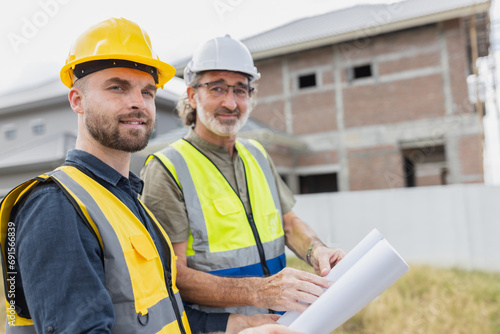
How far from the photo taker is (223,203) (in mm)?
2002

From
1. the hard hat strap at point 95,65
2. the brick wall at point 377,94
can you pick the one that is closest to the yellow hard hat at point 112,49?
the hard hat strap at point 95,65

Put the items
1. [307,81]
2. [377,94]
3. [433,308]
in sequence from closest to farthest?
[433,308]
[377,94]
[307,81]

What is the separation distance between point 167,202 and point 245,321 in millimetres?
654

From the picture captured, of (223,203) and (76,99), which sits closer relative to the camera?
(76,99)

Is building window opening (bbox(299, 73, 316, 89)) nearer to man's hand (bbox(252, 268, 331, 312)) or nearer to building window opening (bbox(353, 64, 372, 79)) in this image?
building window opening (bbox(353, 64, 372, 79))

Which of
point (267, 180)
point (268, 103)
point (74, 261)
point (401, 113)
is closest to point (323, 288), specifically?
point (74, 261)

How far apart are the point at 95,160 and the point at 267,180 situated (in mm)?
1206

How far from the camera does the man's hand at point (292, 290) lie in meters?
1.36

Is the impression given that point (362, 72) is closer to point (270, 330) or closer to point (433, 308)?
point (433, 308)

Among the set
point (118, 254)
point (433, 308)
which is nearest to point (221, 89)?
point (118, 254)

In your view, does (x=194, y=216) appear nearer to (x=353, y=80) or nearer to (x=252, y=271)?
(x=252, y=271)

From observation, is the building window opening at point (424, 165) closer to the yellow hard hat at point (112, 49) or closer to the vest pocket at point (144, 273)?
the yellow hard hat at point (112, 49)

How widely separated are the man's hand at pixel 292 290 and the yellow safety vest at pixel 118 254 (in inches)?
15.3

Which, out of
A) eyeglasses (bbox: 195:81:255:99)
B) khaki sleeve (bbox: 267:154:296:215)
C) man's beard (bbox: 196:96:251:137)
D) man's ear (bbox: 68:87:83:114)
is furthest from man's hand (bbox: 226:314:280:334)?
eyeglasses (bbox: 195:81:255:99)
